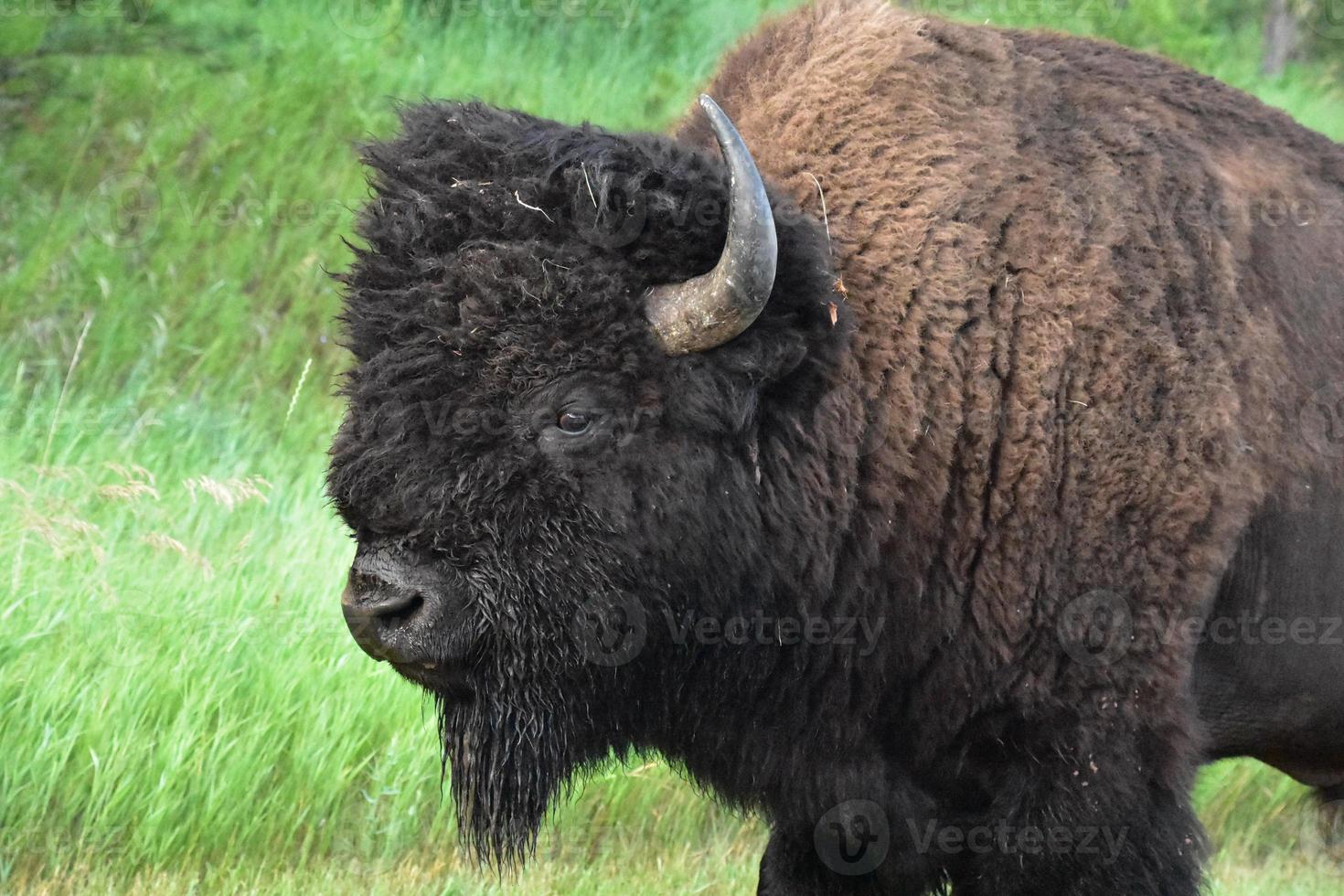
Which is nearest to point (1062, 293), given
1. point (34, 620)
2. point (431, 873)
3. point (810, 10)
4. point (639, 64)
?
point (810, 10)

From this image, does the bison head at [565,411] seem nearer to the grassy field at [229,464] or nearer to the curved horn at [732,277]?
the curved horn at [732,277]

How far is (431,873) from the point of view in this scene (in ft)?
17.6

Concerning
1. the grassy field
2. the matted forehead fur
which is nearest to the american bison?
the matted forehead fur

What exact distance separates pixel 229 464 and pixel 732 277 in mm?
5116

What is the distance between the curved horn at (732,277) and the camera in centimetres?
344

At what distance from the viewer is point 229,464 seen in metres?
7.93

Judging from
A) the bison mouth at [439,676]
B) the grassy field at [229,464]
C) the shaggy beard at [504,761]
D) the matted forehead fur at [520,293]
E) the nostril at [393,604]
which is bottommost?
the grassy field at [229,464]

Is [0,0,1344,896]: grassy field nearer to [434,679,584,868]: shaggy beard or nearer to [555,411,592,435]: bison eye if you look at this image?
[434,679,584,868]: shaggy beard

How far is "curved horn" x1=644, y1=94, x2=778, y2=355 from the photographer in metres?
3.44

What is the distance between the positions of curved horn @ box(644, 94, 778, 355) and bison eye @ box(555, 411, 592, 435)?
269 millimetres

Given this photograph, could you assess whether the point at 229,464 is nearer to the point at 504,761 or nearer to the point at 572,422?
the point at 504,761

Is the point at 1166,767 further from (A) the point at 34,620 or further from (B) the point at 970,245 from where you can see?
(A) the point at 34,620

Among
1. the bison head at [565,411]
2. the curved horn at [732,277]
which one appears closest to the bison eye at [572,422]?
the bison head at [565,411]

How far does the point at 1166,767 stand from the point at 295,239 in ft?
25.6
